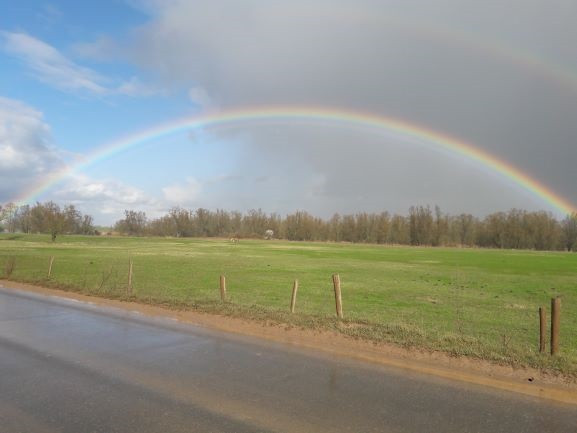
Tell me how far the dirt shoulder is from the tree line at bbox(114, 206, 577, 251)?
161m

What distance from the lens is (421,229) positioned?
17062 cm

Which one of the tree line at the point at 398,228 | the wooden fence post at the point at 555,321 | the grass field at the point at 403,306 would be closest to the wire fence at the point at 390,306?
the grass field at the point at 403,306

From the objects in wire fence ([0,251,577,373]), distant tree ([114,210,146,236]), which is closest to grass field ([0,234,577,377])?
wire fence ([0,251,577,373])

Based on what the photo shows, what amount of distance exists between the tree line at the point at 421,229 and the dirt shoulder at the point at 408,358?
529ft

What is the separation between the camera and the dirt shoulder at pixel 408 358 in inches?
324

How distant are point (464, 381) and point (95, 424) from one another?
6.37 meters

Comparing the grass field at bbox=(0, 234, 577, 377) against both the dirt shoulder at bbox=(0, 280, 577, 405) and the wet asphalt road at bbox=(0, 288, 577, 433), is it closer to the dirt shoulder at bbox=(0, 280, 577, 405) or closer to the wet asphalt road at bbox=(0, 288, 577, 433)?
the dirt shoulder at bbox=(0, 280, 577, 405)

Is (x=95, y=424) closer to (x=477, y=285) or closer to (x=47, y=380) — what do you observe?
(x=47, y=380)

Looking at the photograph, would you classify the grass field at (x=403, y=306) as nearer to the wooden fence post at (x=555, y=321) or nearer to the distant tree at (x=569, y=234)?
the wooden fence post at (x=555, y=321)

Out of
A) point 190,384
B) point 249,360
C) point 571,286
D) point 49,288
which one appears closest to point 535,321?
point 249,360

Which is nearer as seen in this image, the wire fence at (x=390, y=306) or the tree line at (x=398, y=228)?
the wire fence at (x=390, y=306)

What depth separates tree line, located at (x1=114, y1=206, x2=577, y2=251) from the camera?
154m

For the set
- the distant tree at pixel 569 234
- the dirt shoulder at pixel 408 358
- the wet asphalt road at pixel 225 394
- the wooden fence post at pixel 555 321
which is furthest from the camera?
the distant tree at pixel 569 234

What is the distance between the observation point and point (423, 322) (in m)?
15.1
